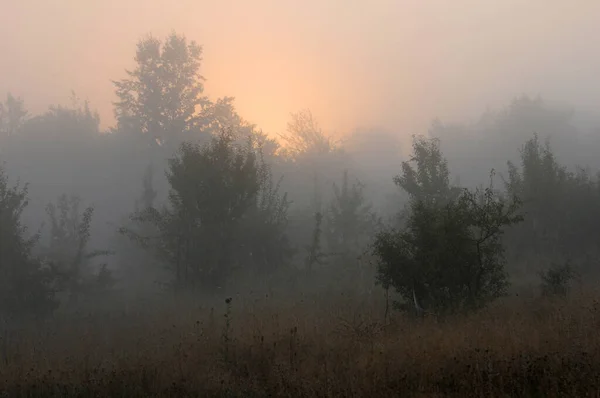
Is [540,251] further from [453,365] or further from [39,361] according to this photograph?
[39,361]

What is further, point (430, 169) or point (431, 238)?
point (430, 169)

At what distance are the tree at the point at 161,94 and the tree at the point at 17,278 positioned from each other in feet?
96.3

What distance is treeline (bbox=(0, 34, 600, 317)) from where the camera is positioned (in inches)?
411

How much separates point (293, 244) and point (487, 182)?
3427 centimetres

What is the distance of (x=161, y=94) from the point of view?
4744cm

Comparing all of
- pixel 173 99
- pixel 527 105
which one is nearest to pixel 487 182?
pixel 527 105

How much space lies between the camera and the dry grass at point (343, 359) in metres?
5.81

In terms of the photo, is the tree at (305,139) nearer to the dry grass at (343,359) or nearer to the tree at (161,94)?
the tree at (161,94)

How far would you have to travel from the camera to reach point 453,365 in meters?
Result: 6.37

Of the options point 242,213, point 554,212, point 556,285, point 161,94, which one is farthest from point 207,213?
point 161,94

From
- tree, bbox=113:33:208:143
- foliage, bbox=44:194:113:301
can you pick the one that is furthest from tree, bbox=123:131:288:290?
tree, bbox=113:33:208:143

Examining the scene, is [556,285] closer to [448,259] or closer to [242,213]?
[448,259]

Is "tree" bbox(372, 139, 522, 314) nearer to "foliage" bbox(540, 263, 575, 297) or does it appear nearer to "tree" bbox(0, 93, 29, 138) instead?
"foliage" bbox(540, 263, 575, 297)

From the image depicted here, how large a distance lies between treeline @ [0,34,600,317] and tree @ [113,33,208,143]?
161 millimetres
